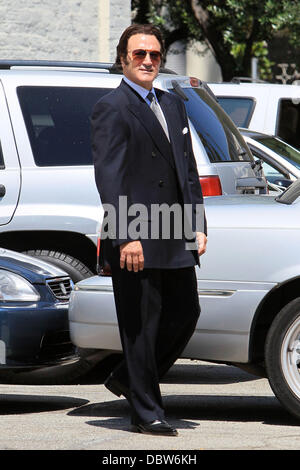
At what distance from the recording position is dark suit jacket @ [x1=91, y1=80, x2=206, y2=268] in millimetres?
5742

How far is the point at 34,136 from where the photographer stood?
814cm

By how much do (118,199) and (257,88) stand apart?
7764mm

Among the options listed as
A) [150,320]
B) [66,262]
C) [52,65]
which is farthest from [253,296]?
[52,65]

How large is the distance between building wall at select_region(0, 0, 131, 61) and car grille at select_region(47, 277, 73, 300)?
1279cm

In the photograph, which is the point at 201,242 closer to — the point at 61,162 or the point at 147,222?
the point at 147,222

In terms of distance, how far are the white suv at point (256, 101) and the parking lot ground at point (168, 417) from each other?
4.99 meters

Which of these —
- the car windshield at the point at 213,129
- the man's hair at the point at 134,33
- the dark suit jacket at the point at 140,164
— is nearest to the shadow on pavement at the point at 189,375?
the car windshield at the point at 213,129

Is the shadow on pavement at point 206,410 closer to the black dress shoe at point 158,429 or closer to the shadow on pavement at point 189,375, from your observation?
the black dress shoe at point 158,429

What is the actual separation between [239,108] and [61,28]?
808cm

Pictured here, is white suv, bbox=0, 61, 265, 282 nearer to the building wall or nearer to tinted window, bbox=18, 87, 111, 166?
tinted window, bbox=18, 87, 111, 166

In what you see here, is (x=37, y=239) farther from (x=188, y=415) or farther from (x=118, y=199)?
(x=118, y=199)

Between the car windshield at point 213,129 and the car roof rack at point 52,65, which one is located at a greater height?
the car roof rack at point 52,65

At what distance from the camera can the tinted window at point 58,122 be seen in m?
8.10
